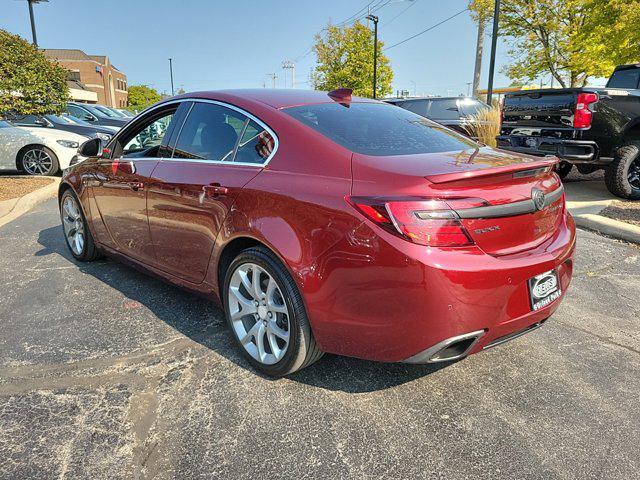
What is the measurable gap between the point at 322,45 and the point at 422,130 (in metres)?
42.6

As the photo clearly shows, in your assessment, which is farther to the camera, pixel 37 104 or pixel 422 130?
pixel 37 104

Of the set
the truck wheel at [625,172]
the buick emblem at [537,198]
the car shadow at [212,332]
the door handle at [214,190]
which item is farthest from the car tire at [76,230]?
the truck wheel at [625,172]

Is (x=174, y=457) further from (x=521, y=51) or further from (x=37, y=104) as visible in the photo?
(x=521, y=51)

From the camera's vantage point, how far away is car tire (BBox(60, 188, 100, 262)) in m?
4.59

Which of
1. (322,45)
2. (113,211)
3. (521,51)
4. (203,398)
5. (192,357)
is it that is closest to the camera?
(203,398)

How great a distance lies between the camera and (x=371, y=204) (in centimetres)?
215

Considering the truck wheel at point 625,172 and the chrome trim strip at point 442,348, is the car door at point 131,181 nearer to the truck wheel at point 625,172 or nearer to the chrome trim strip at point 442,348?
the chrome trim strip at point 442,348

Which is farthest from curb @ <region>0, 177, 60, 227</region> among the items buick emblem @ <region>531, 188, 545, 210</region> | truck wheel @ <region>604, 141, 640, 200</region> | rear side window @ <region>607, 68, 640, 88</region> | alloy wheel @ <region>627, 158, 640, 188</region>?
rear side window @ <region>607, 68, 640, 88</region>

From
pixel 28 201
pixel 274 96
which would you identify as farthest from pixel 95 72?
pixel 274 96

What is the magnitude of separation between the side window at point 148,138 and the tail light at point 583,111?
5363 millimetres

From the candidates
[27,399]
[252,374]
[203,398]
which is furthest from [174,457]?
Answer: [27,399]

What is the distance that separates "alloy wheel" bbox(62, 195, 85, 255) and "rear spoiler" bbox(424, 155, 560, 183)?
3696 millimetres

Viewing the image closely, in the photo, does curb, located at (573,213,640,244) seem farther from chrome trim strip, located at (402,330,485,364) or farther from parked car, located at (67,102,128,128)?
parked car, located at (67,102,128,128)

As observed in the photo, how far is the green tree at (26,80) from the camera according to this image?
8.47 meters
